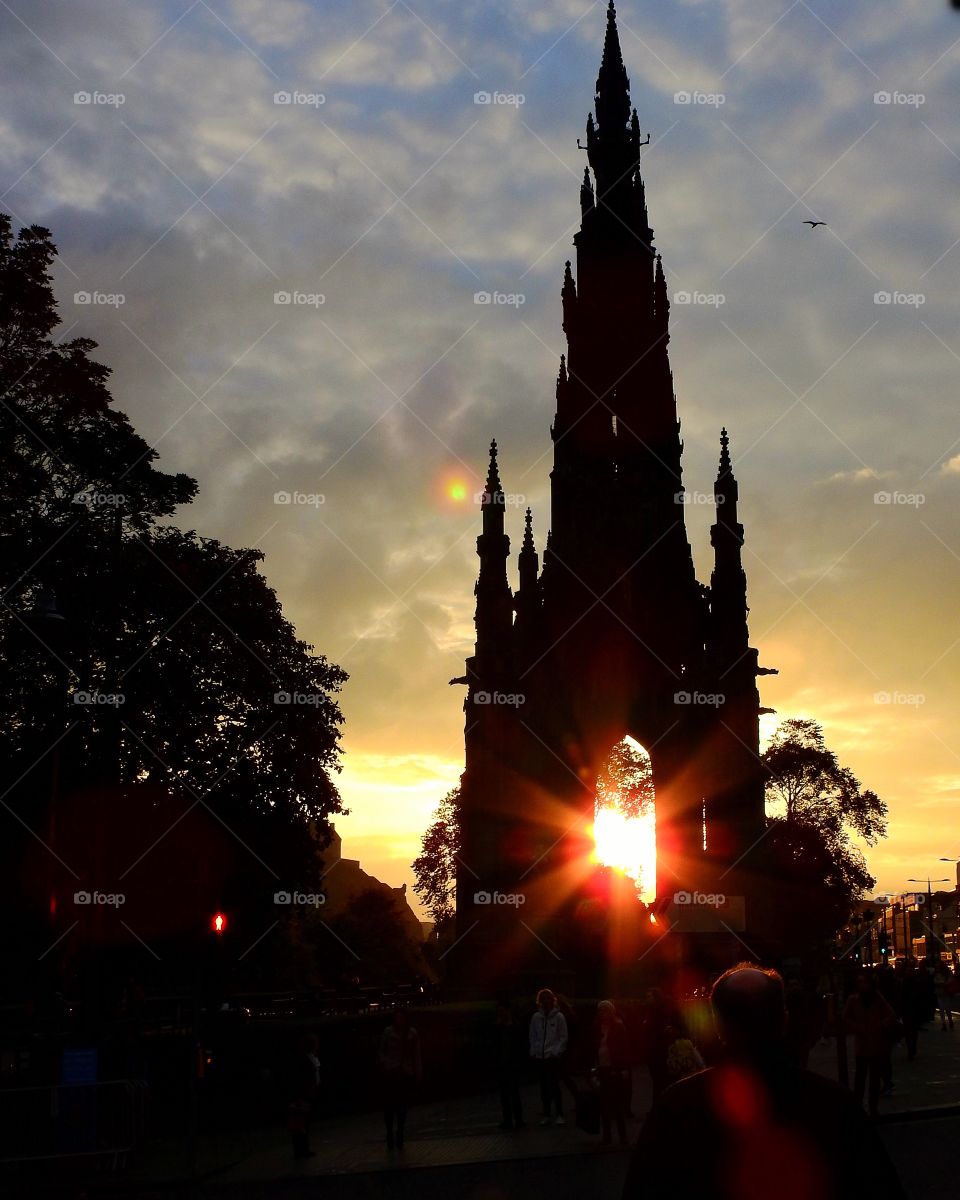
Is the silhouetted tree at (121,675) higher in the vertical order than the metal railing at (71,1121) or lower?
higher

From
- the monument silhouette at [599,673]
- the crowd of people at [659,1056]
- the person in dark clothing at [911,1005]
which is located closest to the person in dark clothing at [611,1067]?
the crowd of people at [659,1056]

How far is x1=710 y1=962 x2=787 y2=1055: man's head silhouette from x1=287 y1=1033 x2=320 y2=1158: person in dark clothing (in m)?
15.6

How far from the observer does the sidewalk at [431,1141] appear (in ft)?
55.7

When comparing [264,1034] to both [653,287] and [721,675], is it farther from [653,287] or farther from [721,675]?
[653,287]

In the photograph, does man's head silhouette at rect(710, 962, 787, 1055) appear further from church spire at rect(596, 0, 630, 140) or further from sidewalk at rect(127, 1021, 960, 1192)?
church spire at rect(596, 0, 630, 140)

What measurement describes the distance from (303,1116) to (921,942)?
19371cm

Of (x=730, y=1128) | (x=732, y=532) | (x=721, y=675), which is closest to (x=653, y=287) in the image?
(x=732, y=532)

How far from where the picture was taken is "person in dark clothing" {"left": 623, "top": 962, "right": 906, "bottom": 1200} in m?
3.60

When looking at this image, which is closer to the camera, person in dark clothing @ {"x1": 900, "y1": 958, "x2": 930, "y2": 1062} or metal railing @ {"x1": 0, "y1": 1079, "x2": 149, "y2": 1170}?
metal railing @ {"x1": 0, "y1": 1079, "x2": 149, "y2": 1170}

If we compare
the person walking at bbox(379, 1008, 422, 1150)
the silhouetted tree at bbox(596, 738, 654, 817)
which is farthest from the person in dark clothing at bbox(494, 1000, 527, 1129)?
the silhouetted tree at bbox(596, 738, 654, 817)

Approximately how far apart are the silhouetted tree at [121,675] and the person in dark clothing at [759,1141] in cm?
2258

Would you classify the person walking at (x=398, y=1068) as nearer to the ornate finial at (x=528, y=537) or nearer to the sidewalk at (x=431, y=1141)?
the sidewalk at (x=431, y=1141)

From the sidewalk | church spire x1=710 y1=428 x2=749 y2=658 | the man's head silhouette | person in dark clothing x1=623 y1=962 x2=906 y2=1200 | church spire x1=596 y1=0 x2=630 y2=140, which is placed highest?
church spire x1=596 y1=0 x2=630 y2=140

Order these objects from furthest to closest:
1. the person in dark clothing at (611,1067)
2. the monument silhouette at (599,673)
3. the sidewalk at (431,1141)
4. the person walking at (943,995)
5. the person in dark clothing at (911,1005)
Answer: the monument silhouette at (599,673) → the person walking at (943,995) → the person in dark clothing at (911,1005) → the person in dark clothing at (611,1067) → the sidewalk at (431,1141)
